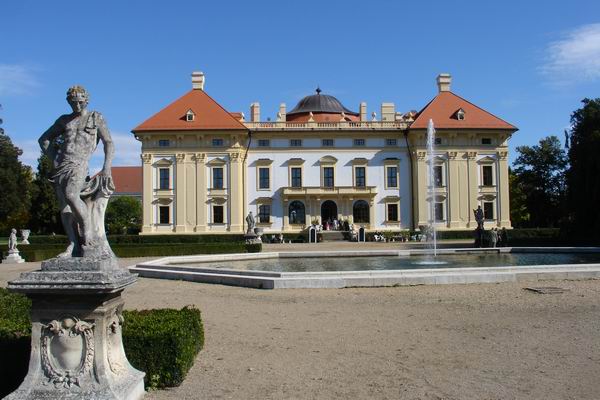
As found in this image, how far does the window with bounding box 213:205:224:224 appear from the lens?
1757 inches

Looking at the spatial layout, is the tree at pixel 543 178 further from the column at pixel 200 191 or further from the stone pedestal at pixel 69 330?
the stone pedestal at pixel 69 330

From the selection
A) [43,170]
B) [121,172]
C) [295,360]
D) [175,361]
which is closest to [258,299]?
[295,360]

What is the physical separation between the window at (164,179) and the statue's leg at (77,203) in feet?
133

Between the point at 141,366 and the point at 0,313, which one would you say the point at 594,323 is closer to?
the point at 141,366

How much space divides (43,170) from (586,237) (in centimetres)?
5226

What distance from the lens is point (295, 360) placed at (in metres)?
6.72

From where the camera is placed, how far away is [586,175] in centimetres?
3253

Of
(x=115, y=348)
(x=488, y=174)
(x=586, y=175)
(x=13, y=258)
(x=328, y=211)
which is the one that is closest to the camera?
(x=115, y=348)

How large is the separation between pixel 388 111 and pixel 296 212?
477 inches

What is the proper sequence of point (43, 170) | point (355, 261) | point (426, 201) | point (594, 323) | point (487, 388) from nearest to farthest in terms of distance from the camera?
point (487, 388)
point (594, 323)
point (355, 261)
point (426, 201)
point (43, 170)

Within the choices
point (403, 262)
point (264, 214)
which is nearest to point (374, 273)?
point (403, 262)

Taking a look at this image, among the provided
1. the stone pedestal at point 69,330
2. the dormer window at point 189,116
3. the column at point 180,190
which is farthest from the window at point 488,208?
the stone pedestal at point 69,330

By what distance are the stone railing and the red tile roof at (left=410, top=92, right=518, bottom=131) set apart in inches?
72.9

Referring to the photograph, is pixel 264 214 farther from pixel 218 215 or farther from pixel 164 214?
pixel 164 214
